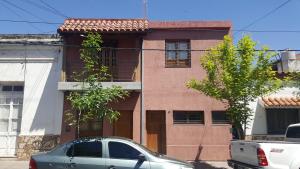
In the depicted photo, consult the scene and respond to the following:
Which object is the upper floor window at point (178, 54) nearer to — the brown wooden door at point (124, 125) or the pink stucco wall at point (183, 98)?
the pink stucco wall at point (183, 98)

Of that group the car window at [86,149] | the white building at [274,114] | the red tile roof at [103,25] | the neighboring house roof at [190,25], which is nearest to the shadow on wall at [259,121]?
the white building at [274,114]

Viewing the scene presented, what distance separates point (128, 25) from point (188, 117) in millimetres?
5145

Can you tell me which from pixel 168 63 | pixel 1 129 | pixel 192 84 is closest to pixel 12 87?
pixel 1 129

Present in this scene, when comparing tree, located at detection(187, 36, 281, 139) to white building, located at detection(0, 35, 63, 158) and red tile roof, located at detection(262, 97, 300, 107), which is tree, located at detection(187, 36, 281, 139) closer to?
red tile roof, located at detection(262, 97, 300, 107)

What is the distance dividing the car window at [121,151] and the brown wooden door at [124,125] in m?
7.77

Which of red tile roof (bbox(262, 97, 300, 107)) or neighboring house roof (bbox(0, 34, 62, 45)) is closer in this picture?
red tile roof (bbox(262, 97, 300, 107))

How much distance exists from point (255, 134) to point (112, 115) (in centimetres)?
810

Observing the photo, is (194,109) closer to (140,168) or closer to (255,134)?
(255,134)

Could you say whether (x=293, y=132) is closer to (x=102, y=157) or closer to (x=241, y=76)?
(x=241, y=76)

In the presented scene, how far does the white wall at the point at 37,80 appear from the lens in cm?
1611

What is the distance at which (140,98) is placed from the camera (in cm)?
1645

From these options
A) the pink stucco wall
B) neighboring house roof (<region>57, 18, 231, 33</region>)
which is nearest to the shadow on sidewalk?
the pink stucco wall

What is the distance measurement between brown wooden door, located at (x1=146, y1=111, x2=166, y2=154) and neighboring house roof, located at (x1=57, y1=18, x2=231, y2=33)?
159 inches

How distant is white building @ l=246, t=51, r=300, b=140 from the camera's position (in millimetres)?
16781
